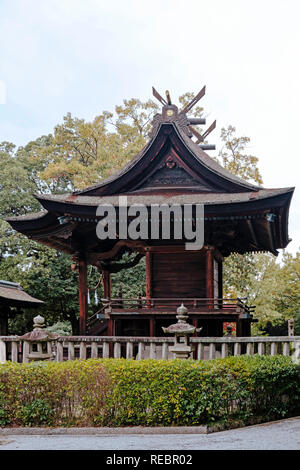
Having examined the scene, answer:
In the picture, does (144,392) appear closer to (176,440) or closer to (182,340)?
(176,440)

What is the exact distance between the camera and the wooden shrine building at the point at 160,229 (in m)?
17.7

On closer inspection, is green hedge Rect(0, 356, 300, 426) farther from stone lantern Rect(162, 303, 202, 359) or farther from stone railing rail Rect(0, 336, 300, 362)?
stone railing rail Rect(0, 336, 300, 362)

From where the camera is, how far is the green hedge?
33.2 ft

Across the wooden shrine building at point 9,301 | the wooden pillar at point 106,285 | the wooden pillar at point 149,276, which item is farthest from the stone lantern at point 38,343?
the wooden shrine building at point 9,301

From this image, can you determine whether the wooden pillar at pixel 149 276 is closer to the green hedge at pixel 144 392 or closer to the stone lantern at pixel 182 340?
the stone lantern at pixel 182 340

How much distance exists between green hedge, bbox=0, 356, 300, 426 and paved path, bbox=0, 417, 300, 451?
15.6 inches

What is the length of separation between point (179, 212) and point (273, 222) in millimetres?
3116

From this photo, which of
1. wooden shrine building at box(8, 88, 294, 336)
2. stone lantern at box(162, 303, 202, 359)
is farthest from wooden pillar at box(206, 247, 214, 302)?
stone lantern at box(162, 303, 202, 359)

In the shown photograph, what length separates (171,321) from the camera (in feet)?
62.7

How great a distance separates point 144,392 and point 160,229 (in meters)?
8.96

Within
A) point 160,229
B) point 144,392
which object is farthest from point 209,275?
point 144,392
